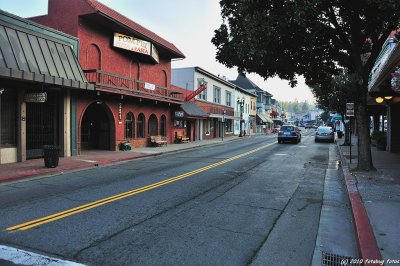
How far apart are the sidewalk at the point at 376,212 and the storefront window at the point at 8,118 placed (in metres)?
13.7

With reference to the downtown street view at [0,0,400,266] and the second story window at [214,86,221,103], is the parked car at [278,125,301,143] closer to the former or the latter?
A: the downtown street view at [0,0,400,266]

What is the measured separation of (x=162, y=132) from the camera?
1138 inches

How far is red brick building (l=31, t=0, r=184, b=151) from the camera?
1919 cm

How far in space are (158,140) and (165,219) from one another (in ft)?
66.5

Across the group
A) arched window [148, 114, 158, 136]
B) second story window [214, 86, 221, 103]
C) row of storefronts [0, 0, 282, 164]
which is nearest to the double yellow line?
row of storefronts [0, 0, 282, 164]

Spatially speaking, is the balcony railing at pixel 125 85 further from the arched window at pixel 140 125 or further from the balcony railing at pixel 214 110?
the balcony railing at pixel 214 110

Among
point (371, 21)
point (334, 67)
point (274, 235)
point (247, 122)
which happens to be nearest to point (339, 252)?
point (274, 235)

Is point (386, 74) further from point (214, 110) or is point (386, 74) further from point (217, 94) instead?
point (217, 94)

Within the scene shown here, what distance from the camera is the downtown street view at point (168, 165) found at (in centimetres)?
530

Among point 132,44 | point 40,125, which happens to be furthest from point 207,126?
point 40,125

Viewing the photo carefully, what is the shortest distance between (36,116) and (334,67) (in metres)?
14.0

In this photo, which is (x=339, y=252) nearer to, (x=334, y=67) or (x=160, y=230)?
(x=160, y=230)

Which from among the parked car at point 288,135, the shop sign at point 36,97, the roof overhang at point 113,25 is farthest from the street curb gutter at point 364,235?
the parked car at point 288,135

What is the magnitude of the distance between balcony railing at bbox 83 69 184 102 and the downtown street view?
0.47 ft
